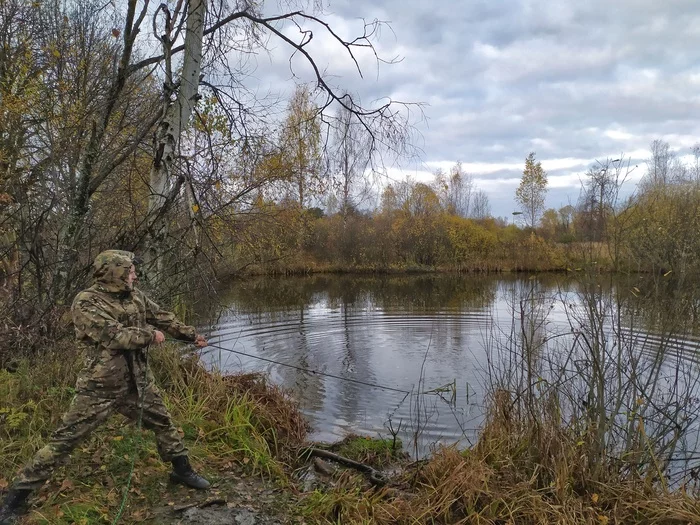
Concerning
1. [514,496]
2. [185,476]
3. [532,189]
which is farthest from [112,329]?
[532,189]

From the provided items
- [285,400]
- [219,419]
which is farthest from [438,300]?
[219,419]

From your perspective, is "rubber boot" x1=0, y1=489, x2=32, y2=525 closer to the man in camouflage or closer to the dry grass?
the man in camouflage

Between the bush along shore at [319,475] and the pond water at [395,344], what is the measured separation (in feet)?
2.58

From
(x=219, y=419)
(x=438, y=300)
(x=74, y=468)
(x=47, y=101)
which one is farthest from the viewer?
(x=438, y=300)

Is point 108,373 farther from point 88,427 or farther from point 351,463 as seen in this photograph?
point 351,463

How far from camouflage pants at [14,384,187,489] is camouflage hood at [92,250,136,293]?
0.83m

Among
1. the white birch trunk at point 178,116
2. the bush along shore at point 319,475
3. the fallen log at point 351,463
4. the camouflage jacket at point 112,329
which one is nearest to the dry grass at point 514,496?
the bush along shore at point 319,475

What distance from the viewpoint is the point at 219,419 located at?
564 centimetres

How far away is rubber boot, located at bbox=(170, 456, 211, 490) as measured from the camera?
407cm

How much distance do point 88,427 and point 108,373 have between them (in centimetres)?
42

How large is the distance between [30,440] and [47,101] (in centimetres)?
536

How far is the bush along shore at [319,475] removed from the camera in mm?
3895

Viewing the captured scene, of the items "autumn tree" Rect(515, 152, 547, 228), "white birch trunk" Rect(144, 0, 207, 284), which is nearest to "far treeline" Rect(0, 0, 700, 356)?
"white birch trunk" Rect(144, 0, 207, 284)

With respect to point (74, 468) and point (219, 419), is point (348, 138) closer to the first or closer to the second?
point (219, 419)
